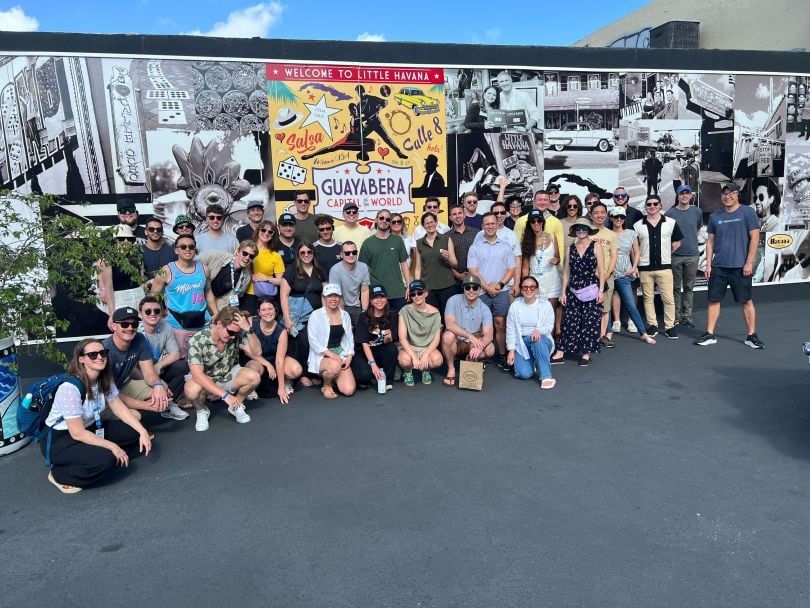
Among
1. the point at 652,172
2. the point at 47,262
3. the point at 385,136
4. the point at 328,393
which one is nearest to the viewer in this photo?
the point at 47,262

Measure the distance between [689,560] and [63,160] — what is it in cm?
815

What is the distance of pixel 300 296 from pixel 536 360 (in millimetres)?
2772

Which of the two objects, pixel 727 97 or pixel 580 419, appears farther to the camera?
pixel 727 97

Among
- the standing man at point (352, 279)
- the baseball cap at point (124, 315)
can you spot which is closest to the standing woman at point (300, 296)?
the standing man at point (352, 279)

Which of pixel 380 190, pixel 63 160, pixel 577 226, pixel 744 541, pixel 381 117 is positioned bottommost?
pixel 744 541

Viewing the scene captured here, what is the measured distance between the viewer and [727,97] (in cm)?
1028

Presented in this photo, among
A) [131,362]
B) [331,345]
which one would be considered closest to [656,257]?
[331,345]

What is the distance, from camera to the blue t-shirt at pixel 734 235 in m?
7.51

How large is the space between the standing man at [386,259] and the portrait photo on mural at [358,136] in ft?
5.89

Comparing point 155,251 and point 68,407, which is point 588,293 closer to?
point 155,251

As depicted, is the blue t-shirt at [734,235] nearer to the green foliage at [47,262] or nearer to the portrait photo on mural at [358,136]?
the portrait photo on mural at [358,136]

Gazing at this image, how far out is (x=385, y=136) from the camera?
8852mm

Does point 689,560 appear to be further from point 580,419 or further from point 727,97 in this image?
point 727,97

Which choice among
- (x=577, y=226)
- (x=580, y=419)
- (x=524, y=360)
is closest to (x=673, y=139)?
(x=577, y=226)
